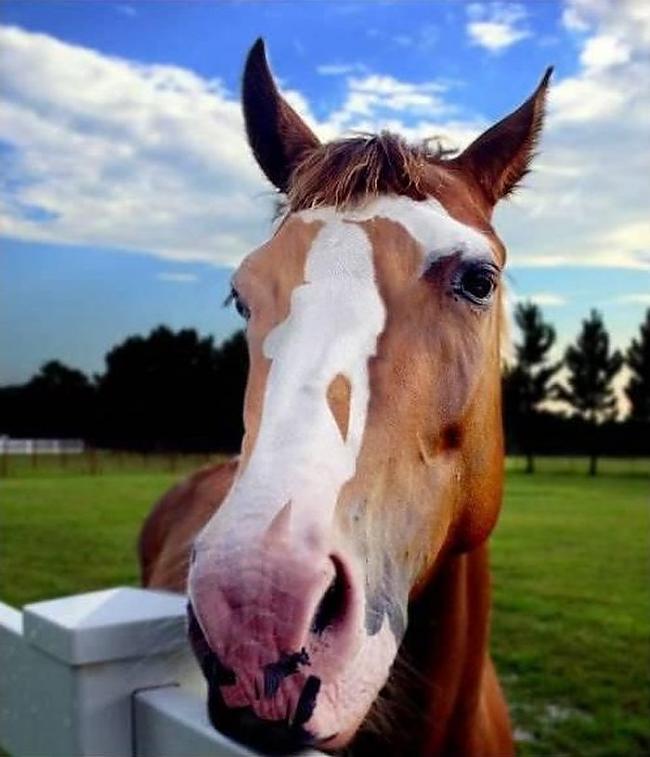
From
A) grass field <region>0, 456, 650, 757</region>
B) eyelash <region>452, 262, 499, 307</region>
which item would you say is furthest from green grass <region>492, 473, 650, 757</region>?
eyelash <region>452, 262, 499, 307</region>

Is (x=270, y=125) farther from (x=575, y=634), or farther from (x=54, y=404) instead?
(x=54, y=404)

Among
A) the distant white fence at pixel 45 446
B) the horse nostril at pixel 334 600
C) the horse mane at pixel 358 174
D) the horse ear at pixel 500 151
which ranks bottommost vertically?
the distant white fence at pixel 45 446

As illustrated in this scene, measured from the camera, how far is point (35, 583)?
8672 millimetres

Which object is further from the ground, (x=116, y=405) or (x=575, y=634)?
(x=116, y=405)

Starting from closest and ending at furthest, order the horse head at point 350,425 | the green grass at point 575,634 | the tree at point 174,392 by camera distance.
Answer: the horse head at point 350,425 → the tree at point 174,392 → the green grass at point 575,634

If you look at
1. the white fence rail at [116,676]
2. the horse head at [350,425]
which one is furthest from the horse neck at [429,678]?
the white fence rail at [116,676]

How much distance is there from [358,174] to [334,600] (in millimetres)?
753

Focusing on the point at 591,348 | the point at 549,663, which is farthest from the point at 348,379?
the point at 591,348

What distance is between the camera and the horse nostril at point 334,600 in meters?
1.12

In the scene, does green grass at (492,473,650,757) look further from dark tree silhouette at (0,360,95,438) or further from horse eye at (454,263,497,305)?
dark tree silhouette at (0,360,95,438)

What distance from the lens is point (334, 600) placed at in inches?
44.6

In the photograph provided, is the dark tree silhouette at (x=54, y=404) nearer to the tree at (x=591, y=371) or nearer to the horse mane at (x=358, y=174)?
the tree at (x=591, y=371)

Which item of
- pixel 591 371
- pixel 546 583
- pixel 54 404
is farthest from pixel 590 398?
pixel 546 583

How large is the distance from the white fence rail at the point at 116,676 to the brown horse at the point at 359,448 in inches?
9.5
